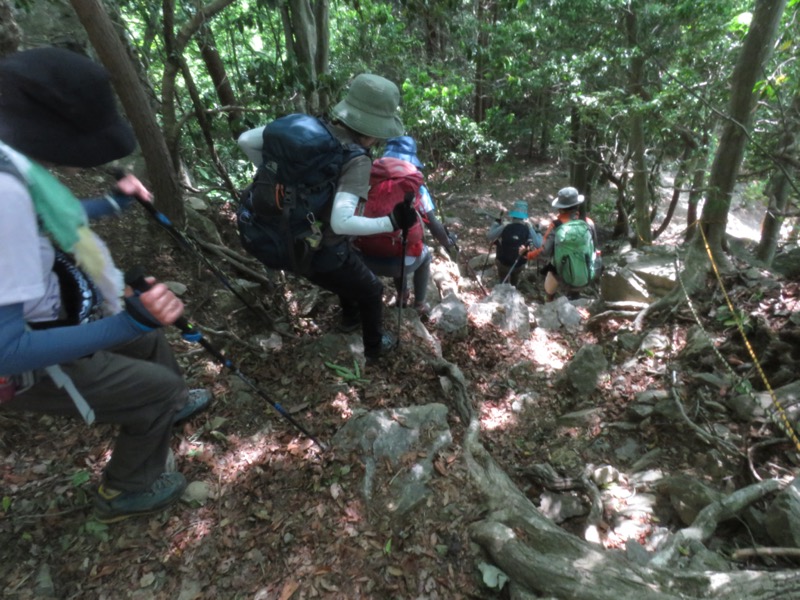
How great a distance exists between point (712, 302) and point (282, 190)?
19.4ft

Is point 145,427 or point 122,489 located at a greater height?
point 145,427

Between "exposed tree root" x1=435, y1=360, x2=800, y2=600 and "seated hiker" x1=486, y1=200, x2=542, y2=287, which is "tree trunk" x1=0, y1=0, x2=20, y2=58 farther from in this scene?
"seated hiker" x1=486, y1=200, x2=542, y2=287

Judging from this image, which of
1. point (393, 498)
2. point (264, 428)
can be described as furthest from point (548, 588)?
point (264, 428)

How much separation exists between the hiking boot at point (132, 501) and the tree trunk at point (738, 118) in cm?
653

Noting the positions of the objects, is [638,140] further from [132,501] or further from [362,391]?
[132,501]

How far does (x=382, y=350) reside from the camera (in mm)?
4344

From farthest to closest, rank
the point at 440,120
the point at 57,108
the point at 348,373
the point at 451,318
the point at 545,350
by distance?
the point at 440,120
the point at 545,350
the point at 451,318
the point at 348,373
the point at 57,108

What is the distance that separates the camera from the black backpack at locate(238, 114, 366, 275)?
9.70 feet

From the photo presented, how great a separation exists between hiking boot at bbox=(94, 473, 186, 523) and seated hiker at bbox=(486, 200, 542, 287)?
6908 millimetres

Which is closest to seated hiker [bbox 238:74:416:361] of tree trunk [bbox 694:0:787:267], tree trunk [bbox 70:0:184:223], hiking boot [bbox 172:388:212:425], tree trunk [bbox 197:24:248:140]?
hiking boot [bbox 172:388:212:425]

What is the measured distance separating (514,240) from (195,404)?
21.0 ft

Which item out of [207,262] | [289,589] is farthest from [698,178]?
[289,589]

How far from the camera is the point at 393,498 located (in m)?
2.89

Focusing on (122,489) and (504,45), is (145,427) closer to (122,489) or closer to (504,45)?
(122,489)
